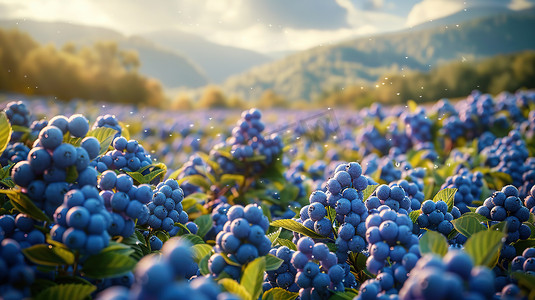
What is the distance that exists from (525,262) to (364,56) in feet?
132

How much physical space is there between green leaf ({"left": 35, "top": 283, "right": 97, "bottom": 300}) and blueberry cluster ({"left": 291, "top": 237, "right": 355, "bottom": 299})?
963 millimetres

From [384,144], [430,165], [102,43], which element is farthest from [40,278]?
[102,43]

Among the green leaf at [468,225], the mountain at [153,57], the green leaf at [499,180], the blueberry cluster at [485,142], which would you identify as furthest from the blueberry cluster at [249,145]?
the mountain at [153,57]

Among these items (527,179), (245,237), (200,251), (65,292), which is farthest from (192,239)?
(527,179)

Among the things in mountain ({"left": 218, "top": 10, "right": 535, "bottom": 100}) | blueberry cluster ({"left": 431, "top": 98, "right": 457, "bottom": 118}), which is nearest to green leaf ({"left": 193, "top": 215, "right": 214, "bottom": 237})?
blueberry cluster ({"left": 431, "top": 98, "right": 457, "bottom": 118})

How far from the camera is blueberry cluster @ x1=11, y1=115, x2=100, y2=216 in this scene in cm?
139

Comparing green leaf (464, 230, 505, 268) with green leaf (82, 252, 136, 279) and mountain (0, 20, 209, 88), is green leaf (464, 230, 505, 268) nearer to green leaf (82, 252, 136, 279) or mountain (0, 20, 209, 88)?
green leaf (82, 252, 136, 279)

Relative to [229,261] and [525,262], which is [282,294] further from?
[525,262]

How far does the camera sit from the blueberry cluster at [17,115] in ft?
8.37

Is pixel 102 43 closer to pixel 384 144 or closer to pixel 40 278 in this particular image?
pixel 384 144

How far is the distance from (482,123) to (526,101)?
1.66 m

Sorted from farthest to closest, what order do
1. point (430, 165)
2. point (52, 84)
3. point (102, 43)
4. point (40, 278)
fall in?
point (102, 43) < point (52, 84) < point (430, 165) < point (40, 278)

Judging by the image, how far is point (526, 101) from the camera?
6691 millimetres

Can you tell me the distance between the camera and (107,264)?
4.36 feet
